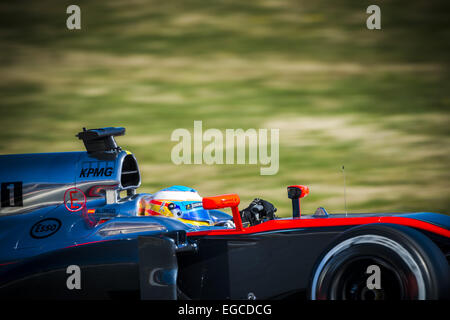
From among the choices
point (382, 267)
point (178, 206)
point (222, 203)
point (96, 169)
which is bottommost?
point (382, 267)

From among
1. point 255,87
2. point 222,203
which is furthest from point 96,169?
point 255,87

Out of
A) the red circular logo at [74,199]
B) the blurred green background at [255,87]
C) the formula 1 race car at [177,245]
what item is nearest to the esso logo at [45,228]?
the formula 1 race car at [177,245]

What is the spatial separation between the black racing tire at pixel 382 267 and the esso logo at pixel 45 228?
6.41 feet

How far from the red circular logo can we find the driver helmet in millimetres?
478

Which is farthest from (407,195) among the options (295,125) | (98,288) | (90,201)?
(98,288)

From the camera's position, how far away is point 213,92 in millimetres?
9000

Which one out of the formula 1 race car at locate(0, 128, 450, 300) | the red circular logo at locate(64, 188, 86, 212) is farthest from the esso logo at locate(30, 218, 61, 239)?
the red circular logo at locate(64, 188, 86, 212)

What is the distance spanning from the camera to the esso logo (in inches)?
156

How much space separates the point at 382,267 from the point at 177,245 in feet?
3.56

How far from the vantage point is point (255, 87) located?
29.7 ft

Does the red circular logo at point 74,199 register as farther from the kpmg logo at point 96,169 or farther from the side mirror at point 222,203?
the side mirror at point 222,203

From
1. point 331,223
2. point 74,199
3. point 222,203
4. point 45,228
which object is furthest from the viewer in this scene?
point 74,199

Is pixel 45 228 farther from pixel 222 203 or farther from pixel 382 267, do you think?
pixel 382 267

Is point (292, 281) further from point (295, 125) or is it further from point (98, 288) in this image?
point (295, 125)
